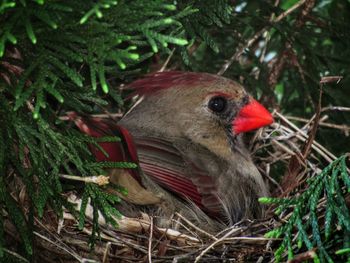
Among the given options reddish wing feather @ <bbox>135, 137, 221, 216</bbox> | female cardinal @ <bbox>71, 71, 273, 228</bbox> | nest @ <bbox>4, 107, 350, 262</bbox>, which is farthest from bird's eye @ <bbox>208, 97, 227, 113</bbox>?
nest @ <bbox>4, 107, 350, 262</bbox>

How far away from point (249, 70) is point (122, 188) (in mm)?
2250

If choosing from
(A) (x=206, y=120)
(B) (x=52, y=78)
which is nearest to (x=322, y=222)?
(B) (x=52, y=78)

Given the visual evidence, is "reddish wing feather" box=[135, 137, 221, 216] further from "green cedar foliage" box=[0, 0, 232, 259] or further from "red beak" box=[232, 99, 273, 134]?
"red beak" box=[232, 99, 273, 134]

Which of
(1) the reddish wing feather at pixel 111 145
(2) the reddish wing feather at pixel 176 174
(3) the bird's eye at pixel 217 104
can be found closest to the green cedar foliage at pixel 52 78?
(1) the reddish wing feather at pixel 111 145

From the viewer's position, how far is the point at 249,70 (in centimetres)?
475

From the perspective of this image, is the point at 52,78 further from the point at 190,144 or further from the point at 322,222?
the point at 190,144

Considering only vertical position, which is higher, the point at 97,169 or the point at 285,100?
the point at 97,169

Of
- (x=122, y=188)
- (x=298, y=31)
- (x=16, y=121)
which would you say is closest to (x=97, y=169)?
(x=122, y=188)

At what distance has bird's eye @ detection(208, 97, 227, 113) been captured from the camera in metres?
4.02

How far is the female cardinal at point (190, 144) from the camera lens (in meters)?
3.09

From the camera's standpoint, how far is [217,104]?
4.04 m

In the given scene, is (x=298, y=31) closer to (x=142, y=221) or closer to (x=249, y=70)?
(x=249, y=70)

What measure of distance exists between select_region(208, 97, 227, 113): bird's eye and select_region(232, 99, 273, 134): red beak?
0.11 m

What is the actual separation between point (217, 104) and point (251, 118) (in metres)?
0.23
